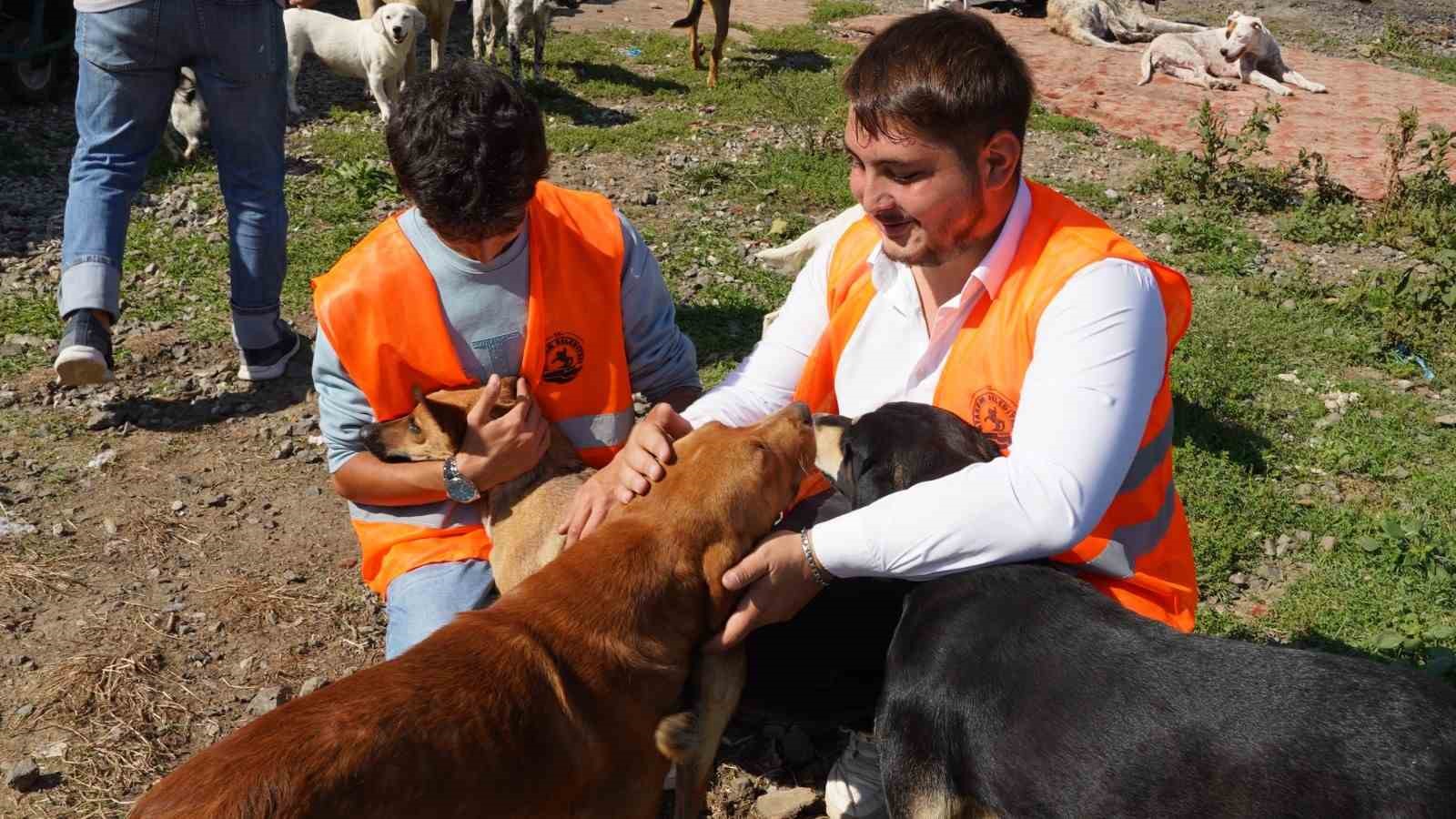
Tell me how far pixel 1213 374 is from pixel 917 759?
4.24 m

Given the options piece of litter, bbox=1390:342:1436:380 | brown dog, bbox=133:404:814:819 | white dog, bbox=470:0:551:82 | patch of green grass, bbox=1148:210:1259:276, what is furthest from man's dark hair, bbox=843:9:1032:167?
white dog, bbox=470:0:551:82

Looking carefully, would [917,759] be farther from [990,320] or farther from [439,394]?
[439,394]

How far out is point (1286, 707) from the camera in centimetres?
239

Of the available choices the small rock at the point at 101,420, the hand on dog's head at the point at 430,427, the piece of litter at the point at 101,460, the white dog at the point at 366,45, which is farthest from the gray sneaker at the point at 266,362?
the white dog at the point at 366,45

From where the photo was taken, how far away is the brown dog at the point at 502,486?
359cm

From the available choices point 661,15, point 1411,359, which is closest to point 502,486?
point 1411,359

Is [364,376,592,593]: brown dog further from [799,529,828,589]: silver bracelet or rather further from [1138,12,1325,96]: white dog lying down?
[1138,12,1325,96]: white dog lying down

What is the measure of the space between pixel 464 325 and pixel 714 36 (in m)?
10.5

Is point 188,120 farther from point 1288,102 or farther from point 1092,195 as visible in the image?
point 1288,102

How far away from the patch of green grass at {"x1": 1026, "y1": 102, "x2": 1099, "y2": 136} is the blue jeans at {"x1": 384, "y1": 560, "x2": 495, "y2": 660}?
858 centimetres

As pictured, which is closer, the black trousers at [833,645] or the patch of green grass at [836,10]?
the black trousers at [833,645]

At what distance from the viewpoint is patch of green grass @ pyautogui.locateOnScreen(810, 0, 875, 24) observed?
55.0ft

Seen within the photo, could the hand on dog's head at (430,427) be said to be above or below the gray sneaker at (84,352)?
above

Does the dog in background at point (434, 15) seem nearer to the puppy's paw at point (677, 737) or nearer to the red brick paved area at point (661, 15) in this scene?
the red brick paved area at point (661, 15)
